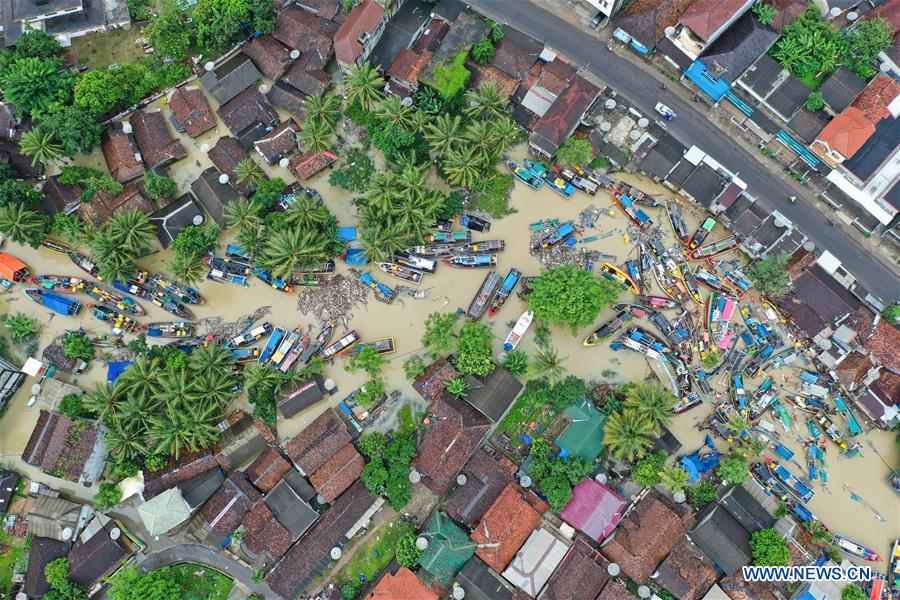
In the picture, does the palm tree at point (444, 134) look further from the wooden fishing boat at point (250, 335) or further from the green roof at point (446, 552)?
the green roof at point (446, 552)

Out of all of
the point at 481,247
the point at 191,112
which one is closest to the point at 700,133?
the point at 481,247

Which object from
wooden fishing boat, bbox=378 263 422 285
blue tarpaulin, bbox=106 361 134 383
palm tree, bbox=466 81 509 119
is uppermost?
palm tree, bbox=466 81 509 119

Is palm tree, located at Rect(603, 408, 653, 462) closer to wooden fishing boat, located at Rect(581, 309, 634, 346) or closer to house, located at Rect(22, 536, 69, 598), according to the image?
wooden fishing boat, located at Rect(581, 309, 634, 346)

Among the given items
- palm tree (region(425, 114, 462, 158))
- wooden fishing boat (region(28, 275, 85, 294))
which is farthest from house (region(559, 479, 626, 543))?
wooden fishing boat (region(28, 275, 85, 294))

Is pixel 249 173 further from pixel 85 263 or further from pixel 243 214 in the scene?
pixel 85 263

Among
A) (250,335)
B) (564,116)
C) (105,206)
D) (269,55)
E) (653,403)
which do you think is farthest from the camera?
(269,55)

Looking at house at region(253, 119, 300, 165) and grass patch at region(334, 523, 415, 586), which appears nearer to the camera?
grass patch at region(334, 523, 415, 586)

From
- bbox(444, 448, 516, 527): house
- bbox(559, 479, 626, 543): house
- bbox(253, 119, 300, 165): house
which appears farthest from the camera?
bbox(253, 119, 300, 165): house
